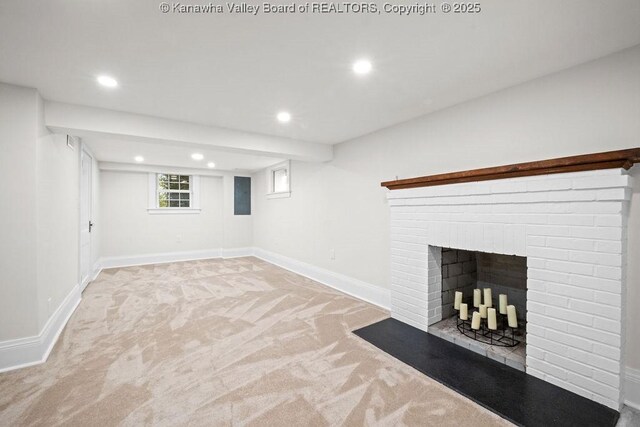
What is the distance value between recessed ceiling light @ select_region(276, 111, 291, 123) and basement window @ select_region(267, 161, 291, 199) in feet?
7.52

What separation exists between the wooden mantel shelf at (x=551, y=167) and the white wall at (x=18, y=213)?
11.0 feet

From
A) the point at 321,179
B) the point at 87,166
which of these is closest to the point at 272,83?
the point at 321,179

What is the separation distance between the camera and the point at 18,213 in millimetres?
2164

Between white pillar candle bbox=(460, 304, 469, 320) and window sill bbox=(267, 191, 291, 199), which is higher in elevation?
window sill bbox=(267, 191, 291, 199)

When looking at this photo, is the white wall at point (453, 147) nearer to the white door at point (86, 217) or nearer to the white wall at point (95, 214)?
the white door at point (86, 217)

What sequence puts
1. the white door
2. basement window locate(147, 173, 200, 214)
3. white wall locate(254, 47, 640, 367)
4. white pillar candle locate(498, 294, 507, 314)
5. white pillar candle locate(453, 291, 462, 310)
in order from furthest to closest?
basement window locate(147, 173, 200, 214) → the white door → white pillar candle locate(453, 291, 462, 310) → white pillar candle locate(498, 294, 507, 314) → white wall locate(254, 47, 640, 367)

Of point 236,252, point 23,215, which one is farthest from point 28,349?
point 236,252

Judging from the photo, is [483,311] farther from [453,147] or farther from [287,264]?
[287,264]

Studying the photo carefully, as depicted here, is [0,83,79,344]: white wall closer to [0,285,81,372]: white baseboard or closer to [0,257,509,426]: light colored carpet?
[0,285,81,372]: white baseboard

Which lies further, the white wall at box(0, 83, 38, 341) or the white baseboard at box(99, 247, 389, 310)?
the white baseboard at box(99, 247, 389, 310)

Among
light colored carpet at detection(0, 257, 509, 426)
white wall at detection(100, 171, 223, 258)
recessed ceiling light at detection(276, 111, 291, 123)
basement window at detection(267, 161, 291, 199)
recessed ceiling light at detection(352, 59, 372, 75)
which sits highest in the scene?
recessed ceiling light at detection(352, 59, 372, 75)

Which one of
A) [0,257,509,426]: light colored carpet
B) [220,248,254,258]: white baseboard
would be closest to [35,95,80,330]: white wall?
[0,257,509,426]: light colored carpet

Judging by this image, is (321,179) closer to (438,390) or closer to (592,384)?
(438,390)

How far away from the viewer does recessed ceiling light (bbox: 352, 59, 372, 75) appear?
1878mm
